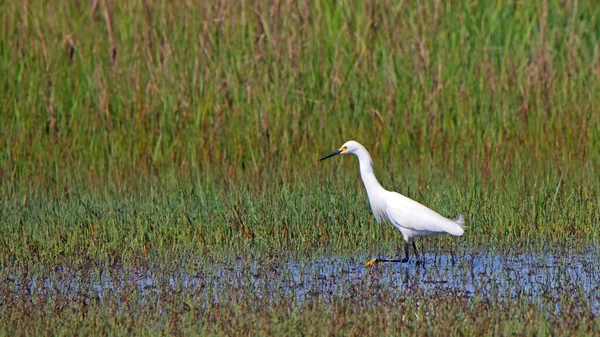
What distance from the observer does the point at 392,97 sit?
9.05m

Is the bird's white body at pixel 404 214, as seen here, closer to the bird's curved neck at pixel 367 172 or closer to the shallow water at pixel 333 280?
the bird's curved neck at pixel 367 172

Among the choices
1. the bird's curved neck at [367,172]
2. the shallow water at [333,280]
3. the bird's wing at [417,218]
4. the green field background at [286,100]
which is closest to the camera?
the shallow water at [333,280]

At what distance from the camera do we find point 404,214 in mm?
6270

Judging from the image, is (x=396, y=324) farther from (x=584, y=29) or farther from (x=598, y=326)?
(x=584, y=29)

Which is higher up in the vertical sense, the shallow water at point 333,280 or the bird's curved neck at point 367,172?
the bird's curved neck at point 367,172

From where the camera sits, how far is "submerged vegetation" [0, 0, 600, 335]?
6.74 meters

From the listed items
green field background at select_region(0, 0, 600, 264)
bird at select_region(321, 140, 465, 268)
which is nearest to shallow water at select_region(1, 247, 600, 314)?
bird at select_region(321, 140, 465, 268)

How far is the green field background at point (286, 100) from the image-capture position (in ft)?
26.7

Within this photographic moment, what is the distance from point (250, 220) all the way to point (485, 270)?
1.87 meters

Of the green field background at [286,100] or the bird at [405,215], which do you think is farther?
the green field background at [286,100]

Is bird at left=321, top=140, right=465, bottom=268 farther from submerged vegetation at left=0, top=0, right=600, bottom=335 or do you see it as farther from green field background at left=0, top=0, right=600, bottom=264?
green field background at left=0, top=0, right=600, bottom=264

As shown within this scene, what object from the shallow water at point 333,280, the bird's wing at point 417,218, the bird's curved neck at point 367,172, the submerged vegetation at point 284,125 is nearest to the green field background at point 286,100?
the submerged vegetation at point 284,125

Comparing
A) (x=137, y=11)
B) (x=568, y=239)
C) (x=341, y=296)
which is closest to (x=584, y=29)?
(x=568, y=239)

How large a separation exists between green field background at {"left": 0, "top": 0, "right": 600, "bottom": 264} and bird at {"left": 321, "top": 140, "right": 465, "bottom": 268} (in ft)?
1.98
